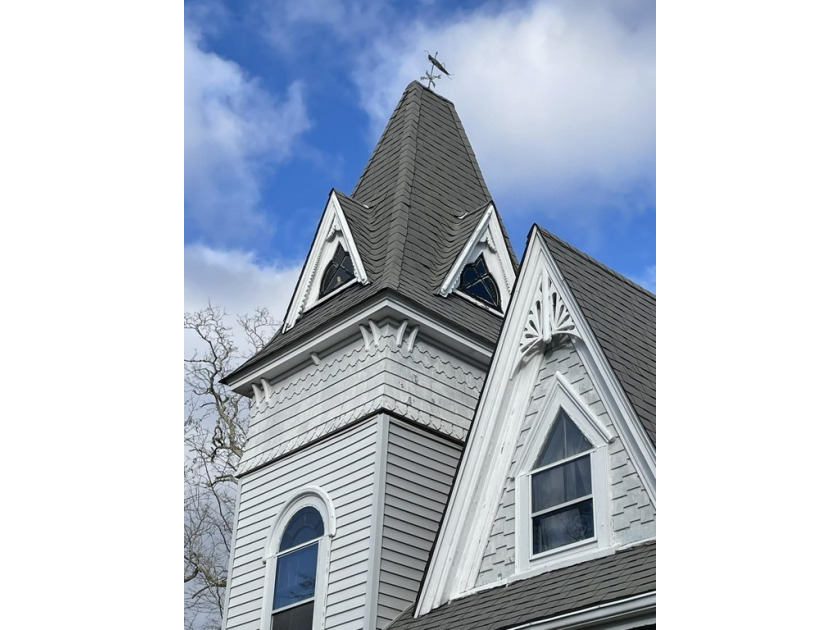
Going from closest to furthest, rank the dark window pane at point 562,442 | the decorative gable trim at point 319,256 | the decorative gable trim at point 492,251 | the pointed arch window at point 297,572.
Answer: the dark window pane at point 562,442
the pointed arch window at point 297,572
the decorative gable trim at point 492,251
the decorative gable trim at point 319,256

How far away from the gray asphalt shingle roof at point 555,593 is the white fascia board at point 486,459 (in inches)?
13.0

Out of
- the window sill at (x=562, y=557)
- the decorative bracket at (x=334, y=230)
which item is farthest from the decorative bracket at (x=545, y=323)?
the decorative bracket at (x=334, y=230)

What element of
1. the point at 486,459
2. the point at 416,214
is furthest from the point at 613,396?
the point at 416,214

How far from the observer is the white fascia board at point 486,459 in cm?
1062

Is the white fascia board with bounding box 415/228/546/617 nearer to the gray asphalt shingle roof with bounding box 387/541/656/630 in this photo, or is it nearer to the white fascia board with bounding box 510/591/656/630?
the gray asphalt shingle roof with bounding box 387/541/656/630

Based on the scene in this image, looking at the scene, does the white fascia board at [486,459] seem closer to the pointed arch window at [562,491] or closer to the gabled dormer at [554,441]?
the gabled dormer at [554,441]

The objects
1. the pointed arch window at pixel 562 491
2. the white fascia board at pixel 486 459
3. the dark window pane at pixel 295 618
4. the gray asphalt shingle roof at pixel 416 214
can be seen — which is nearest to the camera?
the pointed arch window at pixel 562 491

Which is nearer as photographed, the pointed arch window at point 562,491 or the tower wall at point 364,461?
the pointed arch window at point 562,491

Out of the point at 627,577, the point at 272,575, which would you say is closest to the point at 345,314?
the point at 272,575

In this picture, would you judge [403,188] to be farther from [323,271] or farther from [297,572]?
[297,572]

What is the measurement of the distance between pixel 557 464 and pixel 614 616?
7.44 feet

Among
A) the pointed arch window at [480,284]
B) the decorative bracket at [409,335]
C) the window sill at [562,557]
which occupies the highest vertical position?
the pointed arch window at [480,284]
